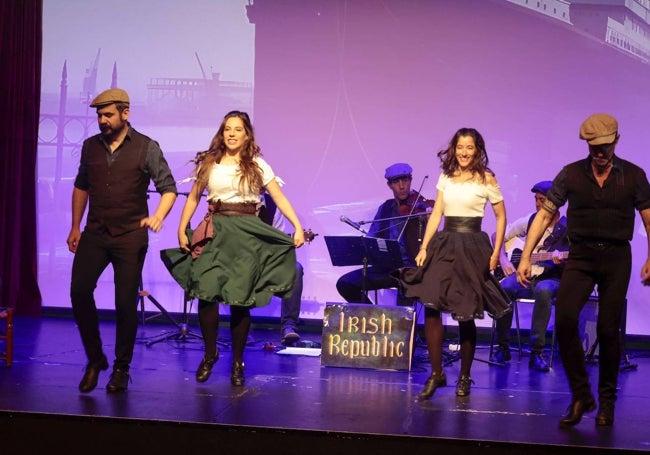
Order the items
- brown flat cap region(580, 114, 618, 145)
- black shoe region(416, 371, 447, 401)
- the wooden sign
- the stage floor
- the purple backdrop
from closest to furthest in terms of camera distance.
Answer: the stage floor → brown flat cap region(580, 114, 618, 145) → black shoe region(416, 371, 447, 401) → the wooden sign → the purple backdrop

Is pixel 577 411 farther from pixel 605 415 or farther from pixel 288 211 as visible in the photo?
pixel 288 211

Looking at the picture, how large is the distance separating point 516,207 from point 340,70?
7.05 ft

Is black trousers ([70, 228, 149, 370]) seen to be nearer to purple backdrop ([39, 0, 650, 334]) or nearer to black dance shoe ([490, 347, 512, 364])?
purple backdrop ([39, 0, 650, 334])

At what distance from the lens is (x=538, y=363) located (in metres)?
6.62

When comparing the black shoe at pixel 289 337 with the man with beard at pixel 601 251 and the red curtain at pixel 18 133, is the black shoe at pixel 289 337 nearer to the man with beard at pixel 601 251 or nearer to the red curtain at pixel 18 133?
the red curtain at pixel 18 133

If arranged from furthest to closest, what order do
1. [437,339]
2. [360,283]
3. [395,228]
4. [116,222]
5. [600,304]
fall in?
[360,283], [395,228], [437,339], [116,222], [600,304]

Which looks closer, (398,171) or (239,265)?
(239,265)

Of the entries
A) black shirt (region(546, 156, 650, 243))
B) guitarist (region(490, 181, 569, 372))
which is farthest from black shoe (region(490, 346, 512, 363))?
black shirt (region(546, 156, 650, 243))

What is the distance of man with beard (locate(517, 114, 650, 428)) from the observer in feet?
14.2

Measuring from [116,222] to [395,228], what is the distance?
126 inches

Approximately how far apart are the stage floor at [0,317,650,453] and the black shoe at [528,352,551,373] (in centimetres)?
10

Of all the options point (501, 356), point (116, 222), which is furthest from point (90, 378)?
point (501, 356)

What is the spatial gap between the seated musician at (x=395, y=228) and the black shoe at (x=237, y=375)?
6.41 ft

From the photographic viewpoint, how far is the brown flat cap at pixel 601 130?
4.28m
